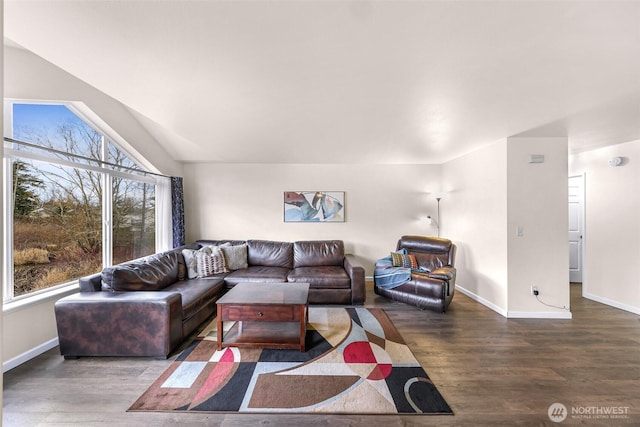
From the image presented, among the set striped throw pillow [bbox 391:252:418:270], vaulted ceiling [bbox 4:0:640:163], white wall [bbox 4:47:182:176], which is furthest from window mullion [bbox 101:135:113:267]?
striped throw pillow [bbox 391:252:418:270]

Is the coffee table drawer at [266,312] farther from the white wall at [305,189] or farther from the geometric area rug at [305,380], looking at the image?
the white wall at [305,189]

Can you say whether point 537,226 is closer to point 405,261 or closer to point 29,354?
point 405,261

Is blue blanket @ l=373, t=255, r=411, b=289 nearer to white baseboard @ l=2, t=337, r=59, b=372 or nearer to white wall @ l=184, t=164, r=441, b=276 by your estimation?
white wall @ l=184, t=164, r=441, b=276

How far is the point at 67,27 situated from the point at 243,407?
9.44 feet

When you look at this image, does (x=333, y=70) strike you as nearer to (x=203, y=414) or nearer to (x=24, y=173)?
(x=203, y=414)

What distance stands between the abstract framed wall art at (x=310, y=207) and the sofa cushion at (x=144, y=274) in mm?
1972

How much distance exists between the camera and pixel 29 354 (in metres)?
2.37

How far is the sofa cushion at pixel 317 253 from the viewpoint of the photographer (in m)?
4.37

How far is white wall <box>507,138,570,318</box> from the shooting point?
10.8 ft

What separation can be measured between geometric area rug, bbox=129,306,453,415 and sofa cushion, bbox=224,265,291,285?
97 centimetres

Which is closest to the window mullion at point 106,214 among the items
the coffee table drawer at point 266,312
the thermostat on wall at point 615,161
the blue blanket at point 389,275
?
the coffee table drawer at point 266,312

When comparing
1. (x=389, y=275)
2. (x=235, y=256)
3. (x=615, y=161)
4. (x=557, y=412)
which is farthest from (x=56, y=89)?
(x=615, y=161)

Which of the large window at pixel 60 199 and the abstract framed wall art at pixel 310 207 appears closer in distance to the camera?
the large window at pixel 60 199

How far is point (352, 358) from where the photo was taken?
237cm
